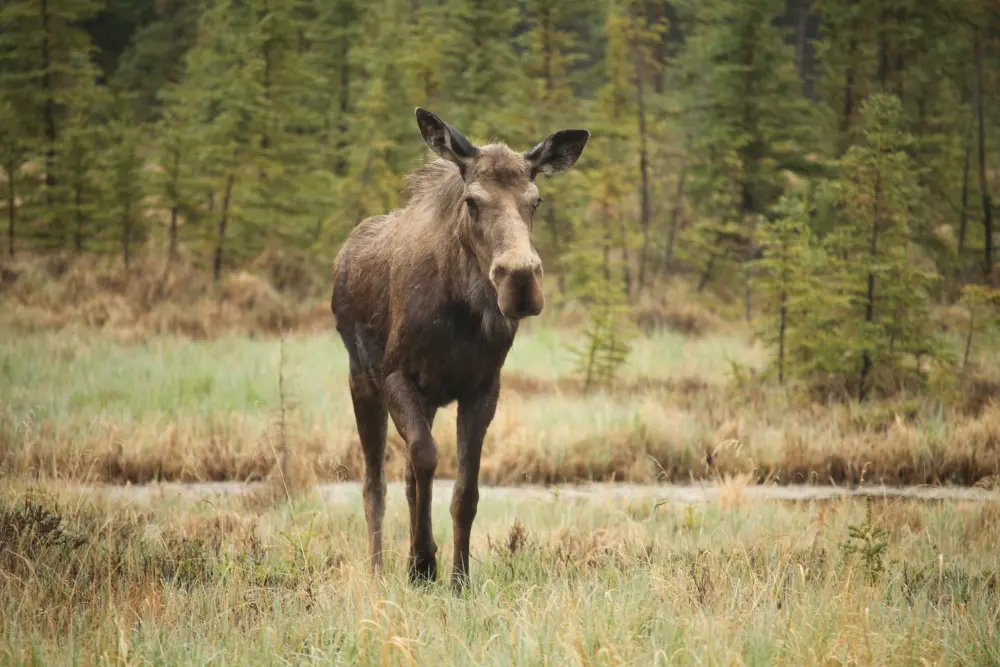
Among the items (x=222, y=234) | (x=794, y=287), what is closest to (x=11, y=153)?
(x=222, y=234)

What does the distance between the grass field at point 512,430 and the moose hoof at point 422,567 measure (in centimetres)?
231

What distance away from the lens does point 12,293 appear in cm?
1888

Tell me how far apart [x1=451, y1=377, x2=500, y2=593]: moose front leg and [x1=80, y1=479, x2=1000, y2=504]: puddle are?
2.85m

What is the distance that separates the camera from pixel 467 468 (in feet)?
16.9

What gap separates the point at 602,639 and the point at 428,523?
1.68 meters

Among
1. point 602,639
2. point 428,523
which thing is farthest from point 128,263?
point 602,639

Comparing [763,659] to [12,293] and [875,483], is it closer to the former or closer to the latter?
[875,483]

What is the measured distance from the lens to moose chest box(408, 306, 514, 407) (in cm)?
506

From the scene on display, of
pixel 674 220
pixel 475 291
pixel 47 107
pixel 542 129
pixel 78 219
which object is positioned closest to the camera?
pixel 475 291

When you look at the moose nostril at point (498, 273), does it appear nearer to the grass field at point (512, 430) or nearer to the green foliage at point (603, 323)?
the grass field at point (512, 430)

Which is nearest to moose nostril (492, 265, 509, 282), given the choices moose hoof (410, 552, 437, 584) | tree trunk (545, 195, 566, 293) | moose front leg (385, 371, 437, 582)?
moose front leg (385, 371, 437, 582)

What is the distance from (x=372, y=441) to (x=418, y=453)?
157 cm

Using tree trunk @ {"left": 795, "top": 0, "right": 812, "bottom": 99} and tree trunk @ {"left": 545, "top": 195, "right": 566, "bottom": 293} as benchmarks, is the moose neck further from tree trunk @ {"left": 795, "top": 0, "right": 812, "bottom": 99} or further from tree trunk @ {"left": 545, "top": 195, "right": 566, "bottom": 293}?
tree trunk @ {"left": 795, "top": 0, "right": 812, "bottom": 99}

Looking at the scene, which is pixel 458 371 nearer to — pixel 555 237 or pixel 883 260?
pixel 883 260
